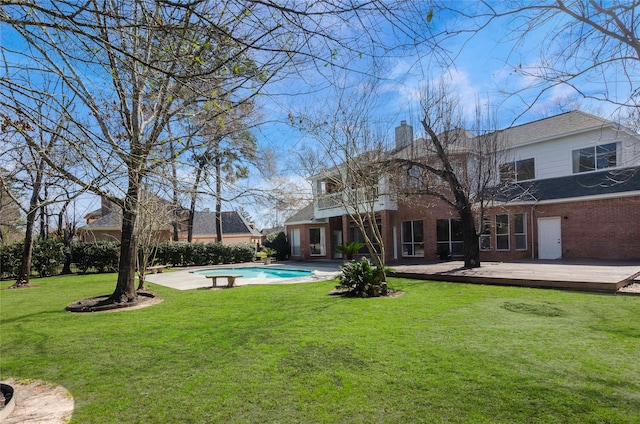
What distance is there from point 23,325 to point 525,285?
12.5 m

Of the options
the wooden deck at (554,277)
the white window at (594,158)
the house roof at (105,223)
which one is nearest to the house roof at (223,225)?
the house roof at (105,223)

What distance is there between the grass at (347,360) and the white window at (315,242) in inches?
746

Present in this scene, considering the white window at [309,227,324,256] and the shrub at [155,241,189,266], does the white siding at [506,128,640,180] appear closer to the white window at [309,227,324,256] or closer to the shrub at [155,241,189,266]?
the white window at [309,227,324,256]

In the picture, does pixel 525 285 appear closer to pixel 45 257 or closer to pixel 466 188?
pixel 466 188

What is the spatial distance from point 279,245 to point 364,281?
1955 centimetres

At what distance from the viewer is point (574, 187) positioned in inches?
666

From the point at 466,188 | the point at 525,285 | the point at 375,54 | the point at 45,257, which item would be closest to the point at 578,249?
the point at 466,188

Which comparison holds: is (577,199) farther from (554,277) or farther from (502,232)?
(554,277)

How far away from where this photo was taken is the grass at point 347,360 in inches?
141

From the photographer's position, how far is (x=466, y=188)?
14.5 meters

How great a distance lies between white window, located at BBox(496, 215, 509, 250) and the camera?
61.0 feet

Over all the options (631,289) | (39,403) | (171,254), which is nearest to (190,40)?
(39,403)

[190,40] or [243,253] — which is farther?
[243,253]

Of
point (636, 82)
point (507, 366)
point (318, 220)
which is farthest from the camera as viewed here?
point (318, 220)
